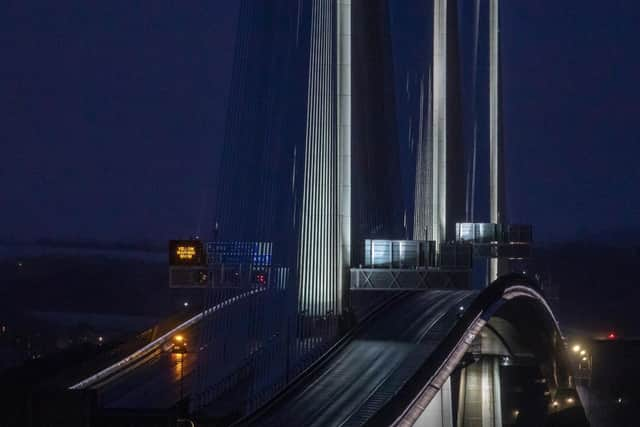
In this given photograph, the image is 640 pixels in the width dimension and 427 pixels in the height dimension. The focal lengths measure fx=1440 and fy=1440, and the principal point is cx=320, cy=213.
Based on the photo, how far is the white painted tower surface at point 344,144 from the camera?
136ft

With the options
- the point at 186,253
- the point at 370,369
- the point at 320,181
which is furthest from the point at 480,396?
the point at 320,181

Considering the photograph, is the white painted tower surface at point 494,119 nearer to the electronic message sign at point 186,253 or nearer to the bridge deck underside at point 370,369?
the bridge deck underside at point 370,369

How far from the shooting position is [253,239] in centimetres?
3666

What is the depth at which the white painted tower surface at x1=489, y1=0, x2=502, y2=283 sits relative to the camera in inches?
2926

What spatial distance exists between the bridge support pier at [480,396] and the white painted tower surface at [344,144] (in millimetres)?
14432

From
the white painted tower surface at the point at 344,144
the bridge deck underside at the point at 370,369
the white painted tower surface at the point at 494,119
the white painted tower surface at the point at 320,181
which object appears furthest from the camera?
the white painted tower surface at the point at 494,119

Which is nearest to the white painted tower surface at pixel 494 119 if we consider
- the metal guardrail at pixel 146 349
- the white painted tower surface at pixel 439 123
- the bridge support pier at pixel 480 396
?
the bridge support pier at pixel 480 396

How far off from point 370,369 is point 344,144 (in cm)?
669

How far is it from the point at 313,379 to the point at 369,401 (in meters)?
2.85

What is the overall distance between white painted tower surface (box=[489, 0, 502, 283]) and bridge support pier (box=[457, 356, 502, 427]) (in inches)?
349

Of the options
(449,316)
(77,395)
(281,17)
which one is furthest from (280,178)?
(449,316)

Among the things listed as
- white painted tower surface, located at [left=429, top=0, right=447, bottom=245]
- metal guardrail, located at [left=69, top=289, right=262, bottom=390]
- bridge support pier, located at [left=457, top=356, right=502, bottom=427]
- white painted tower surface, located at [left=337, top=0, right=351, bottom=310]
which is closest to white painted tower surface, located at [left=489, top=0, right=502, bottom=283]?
bridge support pier, located at [left=457, top=356, right=502, bottom=427]

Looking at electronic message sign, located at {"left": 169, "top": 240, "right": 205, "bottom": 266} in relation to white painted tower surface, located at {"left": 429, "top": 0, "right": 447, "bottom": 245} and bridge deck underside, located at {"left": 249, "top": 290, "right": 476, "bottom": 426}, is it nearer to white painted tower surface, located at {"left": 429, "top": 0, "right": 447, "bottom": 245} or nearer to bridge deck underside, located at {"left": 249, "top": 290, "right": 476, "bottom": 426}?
bridge deck underside, located at {"left": 249, "top": 290, "right": 476, "bottom": 426}

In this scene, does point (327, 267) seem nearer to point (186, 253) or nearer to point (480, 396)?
point (186, 253)
